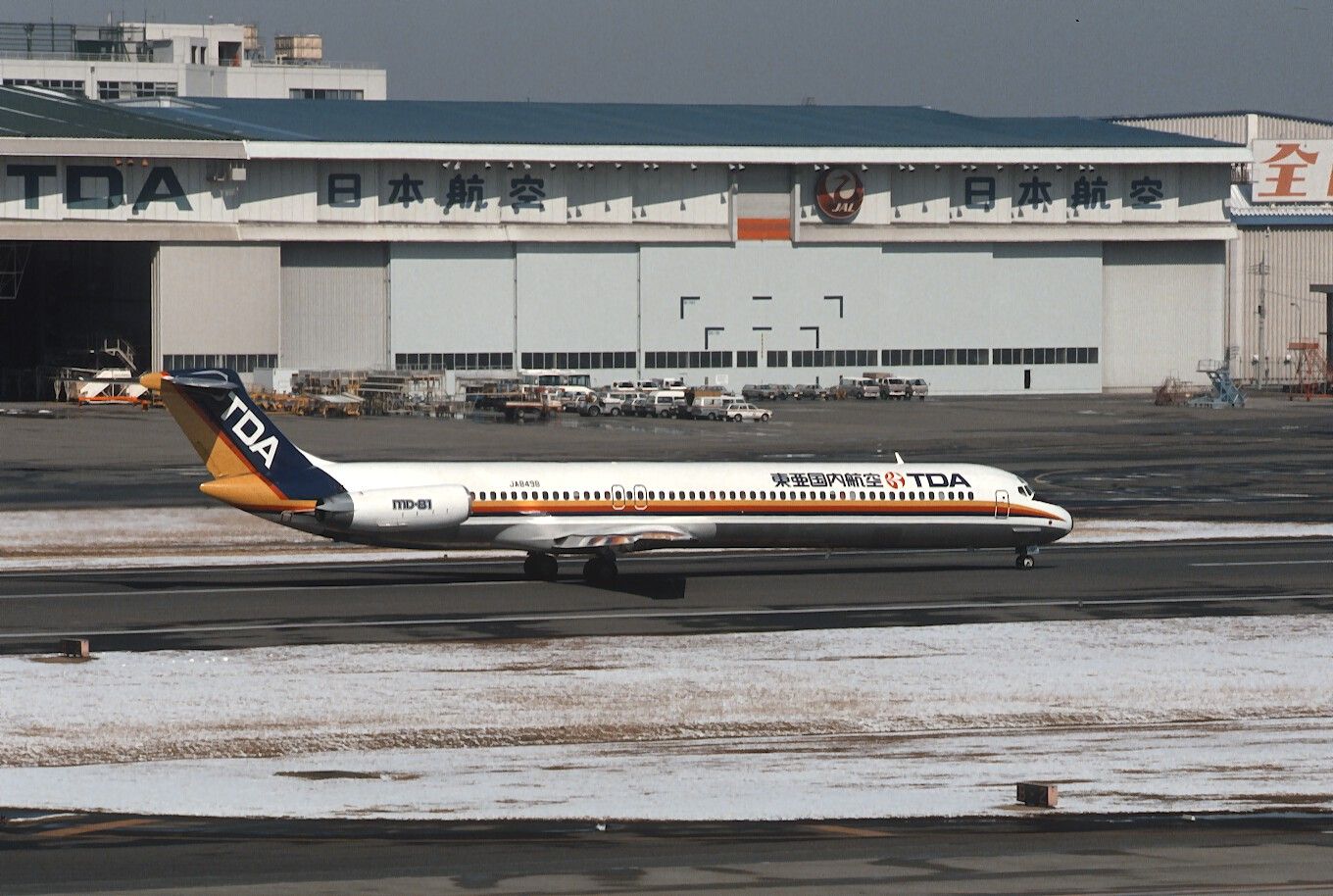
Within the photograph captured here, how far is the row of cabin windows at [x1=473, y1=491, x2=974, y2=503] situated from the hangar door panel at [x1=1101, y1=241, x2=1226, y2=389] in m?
79.0

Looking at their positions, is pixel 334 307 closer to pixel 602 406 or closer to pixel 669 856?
pixel 602 406

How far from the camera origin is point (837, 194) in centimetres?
11850

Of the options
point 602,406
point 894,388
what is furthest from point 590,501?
point 894,388

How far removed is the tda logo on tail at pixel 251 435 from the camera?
43.3m

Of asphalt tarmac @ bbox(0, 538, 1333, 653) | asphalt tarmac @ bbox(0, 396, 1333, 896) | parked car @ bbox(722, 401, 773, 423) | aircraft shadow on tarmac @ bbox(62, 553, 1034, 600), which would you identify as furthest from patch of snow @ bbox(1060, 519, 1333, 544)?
parked car @ bbox(722, 401, 773, 423)

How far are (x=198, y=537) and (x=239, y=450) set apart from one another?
1336cm

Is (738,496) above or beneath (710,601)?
above

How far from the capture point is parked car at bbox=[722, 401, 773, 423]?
99.2 meters

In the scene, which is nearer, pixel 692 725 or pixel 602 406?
pixel 692 725

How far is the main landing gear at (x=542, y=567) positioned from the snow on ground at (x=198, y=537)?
11.1 feet

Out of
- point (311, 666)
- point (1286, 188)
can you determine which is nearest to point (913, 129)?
point (1286, 188)

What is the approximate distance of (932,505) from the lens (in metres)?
49.2

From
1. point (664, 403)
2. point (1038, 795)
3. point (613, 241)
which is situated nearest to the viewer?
point (1038, 795)

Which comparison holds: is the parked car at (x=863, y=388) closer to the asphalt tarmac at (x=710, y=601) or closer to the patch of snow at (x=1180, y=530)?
the asphalt tarmac at (x=710, y=601)
